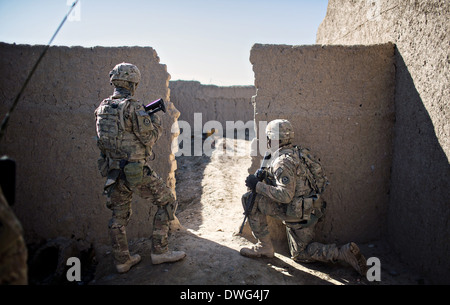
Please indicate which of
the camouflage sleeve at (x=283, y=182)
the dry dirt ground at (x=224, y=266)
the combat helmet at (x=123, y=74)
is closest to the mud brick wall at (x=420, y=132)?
the dry dirt ground at (x=224, y=266)

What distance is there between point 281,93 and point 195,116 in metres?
8.05

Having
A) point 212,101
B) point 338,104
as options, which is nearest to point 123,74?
point 338,104

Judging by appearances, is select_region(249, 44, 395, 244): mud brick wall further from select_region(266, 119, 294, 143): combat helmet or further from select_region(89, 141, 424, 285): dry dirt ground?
select_region(89, 141, 424, 285): dry dirt ground

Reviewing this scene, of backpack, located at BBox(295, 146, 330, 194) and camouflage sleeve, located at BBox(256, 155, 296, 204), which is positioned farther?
backpack, located at BBox(295, 146, 330, 194)

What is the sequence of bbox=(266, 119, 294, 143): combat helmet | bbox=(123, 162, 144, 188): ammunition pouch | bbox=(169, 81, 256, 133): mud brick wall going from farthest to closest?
bbox=(169, 81, 256, 133): mud brick wall
bbox=(266, 119, 294, 143): combat helmet
bbox=(123, 162, 144, 188): ammunition pouch

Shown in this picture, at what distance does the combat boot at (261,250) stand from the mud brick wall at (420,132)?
4.77 feet

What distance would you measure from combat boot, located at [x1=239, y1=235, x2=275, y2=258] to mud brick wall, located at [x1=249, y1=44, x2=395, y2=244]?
0.95 meters

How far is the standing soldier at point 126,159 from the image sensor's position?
2.46 meters

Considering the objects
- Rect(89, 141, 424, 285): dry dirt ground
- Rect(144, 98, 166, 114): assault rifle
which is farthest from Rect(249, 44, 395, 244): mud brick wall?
Rect(144, 98, 166, 114): assault rifle

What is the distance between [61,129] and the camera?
3.33 meters

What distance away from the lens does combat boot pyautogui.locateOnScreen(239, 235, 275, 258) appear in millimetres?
3008

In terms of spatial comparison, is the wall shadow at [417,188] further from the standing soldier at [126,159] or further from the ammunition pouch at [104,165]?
the ammunition pouch at [104,165]

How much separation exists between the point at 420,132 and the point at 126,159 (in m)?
2.84
